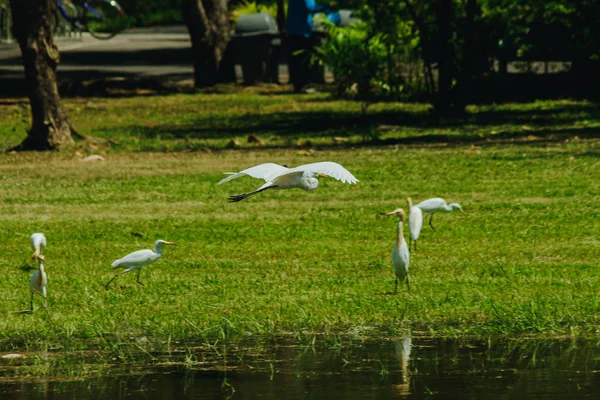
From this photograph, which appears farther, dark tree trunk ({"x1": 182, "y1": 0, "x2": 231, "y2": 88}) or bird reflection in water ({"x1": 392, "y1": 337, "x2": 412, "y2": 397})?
dark tree trunk ({"x1": 182, "y1": 0, "x2": 231, "y2": 88})

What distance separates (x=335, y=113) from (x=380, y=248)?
483 inches

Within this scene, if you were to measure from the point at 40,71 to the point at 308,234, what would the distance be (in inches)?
306

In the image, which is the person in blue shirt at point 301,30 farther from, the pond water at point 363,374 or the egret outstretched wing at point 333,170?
the pond water at point 363,374

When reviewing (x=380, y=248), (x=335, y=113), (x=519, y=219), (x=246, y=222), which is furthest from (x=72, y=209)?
(x=335, y=113)

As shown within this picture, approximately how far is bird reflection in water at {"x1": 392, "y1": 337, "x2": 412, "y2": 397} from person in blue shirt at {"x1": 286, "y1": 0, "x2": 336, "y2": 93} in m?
18.3

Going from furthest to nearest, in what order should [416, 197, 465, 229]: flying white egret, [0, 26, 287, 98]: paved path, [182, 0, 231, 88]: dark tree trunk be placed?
[0, 26, 287, 98]: paved path
[182, 0, 231, 88]: dark tree trunk
[416, 197, 465, 229]: flying white egret

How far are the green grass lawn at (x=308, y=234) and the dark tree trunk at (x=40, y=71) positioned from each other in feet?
1.61

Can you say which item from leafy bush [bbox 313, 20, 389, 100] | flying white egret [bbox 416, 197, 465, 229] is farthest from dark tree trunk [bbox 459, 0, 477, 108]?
flying white egret [bbox 416, 197, 465, 229]

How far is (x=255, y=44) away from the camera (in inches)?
1175

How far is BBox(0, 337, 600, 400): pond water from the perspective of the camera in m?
7.38

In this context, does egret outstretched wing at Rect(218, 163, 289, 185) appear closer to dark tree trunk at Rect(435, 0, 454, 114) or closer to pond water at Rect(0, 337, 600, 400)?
pond water at Rect(0, 337, 600, 400)

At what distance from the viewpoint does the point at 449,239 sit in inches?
466

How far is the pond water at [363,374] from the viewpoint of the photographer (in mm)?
7375

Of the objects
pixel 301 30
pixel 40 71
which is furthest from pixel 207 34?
pixel 40 71
